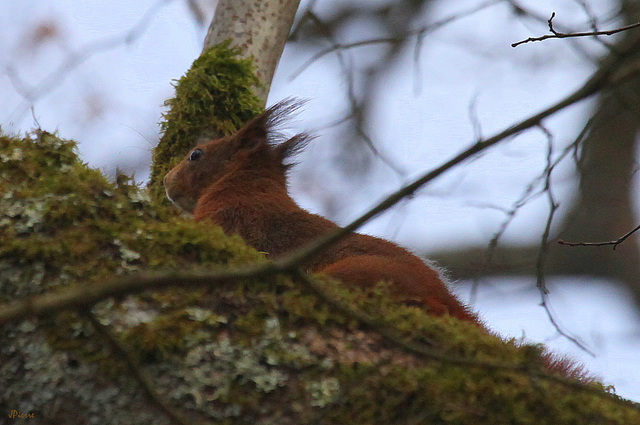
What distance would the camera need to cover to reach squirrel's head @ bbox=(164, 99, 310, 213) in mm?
3793

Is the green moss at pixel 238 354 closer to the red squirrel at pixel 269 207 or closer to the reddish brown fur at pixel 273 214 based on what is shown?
the reddish brown fur at pixel 273 214

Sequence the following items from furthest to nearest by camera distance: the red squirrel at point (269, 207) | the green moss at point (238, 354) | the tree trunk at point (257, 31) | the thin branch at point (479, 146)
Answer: the tree trunk at point (257, 31)
the red squirrel at point (269, 207)
the green moss at point (238, 354)
the thin branch at point (479, 146)

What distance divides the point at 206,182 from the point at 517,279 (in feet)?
9.98

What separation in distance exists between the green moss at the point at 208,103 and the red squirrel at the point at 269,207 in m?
0.08

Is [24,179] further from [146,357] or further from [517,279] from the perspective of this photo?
[517,279]

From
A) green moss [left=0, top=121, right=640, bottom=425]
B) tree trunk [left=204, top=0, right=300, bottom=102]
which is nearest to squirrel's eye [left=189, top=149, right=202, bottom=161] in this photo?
tree trunk [left=204, top=0, right=300, bottom=102]

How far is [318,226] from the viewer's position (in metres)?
3.40

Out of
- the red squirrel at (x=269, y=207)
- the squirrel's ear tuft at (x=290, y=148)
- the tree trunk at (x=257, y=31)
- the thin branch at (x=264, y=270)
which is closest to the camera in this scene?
the thin branch at (x=264, y=270)

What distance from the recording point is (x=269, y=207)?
3.58 metres

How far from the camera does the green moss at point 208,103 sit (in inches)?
141

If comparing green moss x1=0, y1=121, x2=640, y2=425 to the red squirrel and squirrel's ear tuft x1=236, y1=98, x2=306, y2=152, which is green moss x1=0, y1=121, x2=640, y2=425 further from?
squirrel's ear tuft x1=236, y1=98, x2=306, y2=152

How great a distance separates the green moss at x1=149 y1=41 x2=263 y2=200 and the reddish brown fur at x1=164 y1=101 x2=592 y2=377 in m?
0.09

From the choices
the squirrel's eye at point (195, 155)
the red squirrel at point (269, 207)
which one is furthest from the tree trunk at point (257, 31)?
the squirrel's eye at point (195, 155)

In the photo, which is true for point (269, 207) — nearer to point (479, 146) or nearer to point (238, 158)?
point (238, 158)
